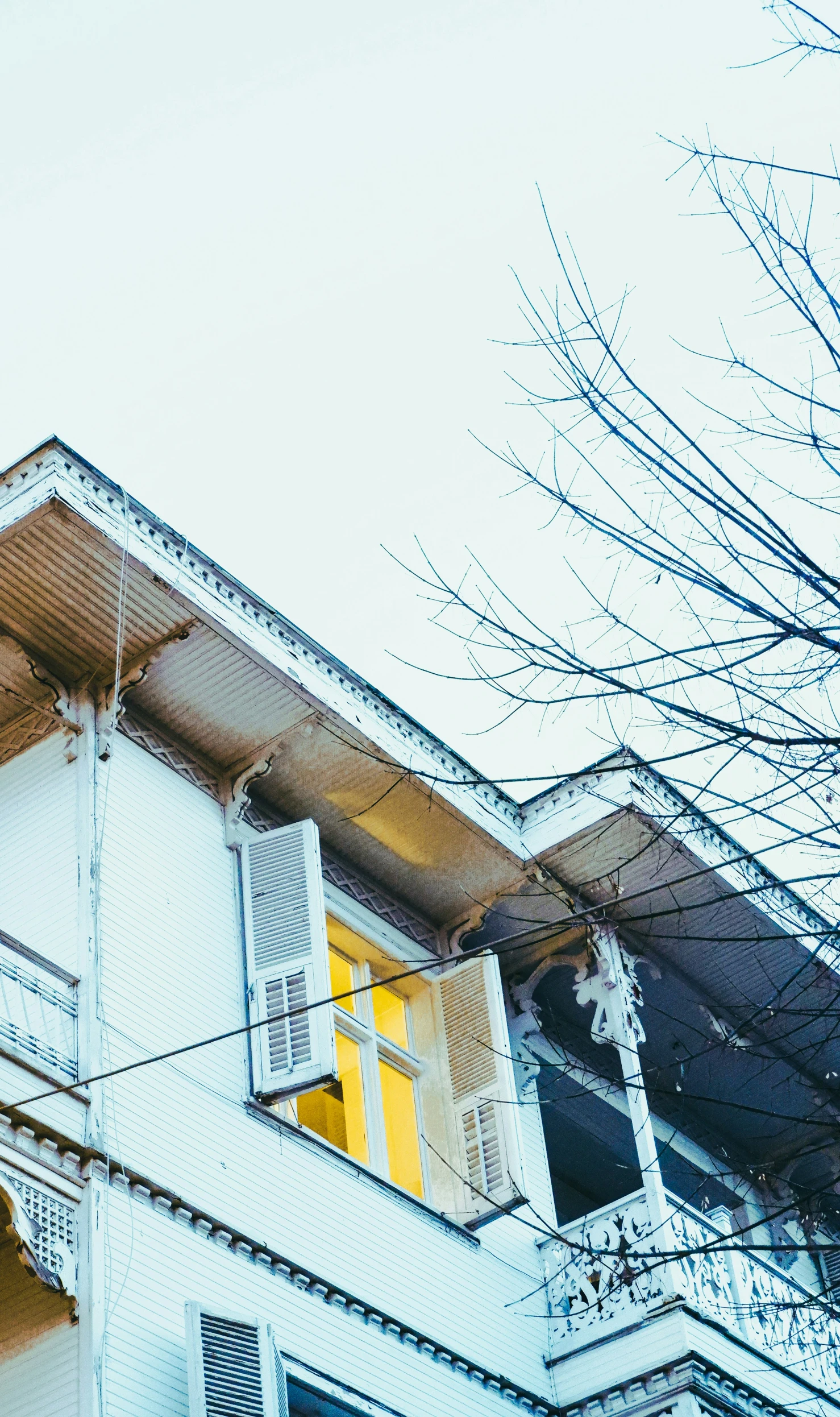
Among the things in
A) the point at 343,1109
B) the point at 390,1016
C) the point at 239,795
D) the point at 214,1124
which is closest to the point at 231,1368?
the point at 214,1124

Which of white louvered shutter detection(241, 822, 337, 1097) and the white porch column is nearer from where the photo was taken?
white louvered shutter detection(241, 822, 337, 1097)

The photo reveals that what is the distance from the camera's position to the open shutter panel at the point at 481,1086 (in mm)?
12031

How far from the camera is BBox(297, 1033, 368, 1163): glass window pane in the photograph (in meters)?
12.0

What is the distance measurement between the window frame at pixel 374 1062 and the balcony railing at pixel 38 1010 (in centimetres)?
280

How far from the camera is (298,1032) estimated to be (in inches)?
422

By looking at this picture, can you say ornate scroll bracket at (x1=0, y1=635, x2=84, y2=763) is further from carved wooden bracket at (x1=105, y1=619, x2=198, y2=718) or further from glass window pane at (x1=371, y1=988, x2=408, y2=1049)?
glass window pane at (x1=371, y1=988, x2=408, y2=1049)

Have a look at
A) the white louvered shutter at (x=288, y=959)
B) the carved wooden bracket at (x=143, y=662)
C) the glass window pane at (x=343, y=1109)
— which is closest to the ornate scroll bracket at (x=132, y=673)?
the carved wooden bracket at (x=143, y=662)

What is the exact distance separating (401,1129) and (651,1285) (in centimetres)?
207

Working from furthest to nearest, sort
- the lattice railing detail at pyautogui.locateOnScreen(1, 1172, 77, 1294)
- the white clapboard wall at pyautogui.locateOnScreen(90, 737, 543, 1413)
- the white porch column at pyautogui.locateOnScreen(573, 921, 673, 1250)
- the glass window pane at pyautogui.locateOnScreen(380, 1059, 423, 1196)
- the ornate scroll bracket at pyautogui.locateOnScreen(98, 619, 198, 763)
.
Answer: the white porch column at pyautogui.locateOnScreen(573, 921, 673, 1250), the glass window pane at pyautogui.locateOnScreen(380, 1059, 423, 1196), the ornate scroll bracket at pyautogui.locateOnScreen(98, 619, 198, 763), the white clapboard wall at pyautogui.locateOnScreen(90, 737, 543, 1413), the lattice railing detail at pyautogui.locateOnScreen(1, 1172, 77, 1294)

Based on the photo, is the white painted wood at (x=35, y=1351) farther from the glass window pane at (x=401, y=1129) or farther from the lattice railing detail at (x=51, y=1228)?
the glass window pane at (x=401, y=1129)

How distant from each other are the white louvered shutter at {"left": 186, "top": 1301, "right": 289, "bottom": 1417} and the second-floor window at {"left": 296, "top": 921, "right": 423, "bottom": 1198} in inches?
103

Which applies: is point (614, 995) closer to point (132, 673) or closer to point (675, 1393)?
point (675, 1393)

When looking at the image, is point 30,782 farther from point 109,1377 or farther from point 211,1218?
point 109,1377

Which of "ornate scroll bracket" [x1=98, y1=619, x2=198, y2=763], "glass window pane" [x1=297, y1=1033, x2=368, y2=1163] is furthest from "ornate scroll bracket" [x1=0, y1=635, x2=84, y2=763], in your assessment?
"glass window pane" [x1=297, y1=1033, x2=368, y2=1163]
